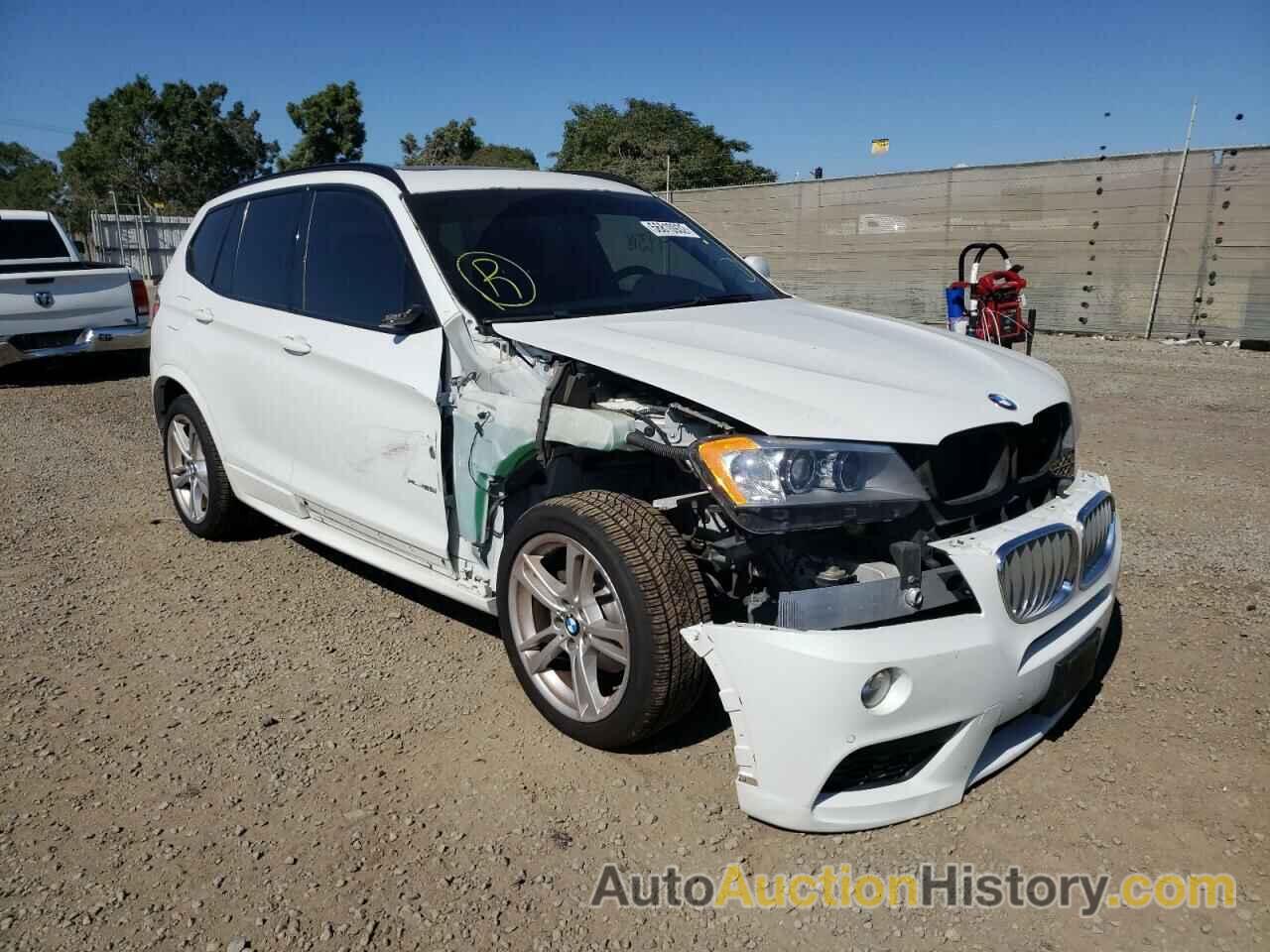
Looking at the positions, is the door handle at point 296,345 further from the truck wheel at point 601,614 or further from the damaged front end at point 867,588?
the truck wheel at point 601,614

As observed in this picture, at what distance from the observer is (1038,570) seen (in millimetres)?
2689

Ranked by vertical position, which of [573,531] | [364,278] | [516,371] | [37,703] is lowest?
[37,703]

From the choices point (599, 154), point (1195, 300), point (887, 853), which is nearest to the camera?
point (887, 853)

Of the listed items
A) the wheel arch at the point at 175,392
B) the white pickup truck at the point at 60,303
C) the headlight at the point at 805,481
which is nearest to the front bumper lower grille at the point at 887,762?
the headlight at the point at 805,481

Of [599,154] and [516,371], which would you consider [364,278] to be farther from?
[599,154]

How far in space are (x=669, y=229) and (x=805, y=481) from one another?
2182 mm

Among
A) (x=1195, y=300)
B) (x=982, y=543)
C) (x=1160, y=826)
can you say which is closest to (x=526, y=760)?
(x=982, y=543)

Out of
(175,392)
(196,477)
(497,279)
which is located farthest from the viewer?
(175,392)

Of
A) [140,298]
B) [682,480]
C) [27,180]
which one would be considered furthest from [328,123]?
[682,480]

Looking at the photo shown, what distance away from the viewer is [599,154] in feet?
128

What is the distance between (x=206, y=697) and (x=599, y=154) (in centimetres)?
3794

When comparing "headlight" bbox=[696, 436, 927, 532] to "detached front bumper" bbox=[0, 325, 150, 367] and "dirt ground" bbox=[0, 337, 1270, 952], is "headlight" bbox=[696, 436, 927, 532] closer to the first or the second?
"dirt ground" bbox=[0, 337, 1270, 952]

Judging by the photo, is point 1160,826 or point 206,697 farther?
point 206,697

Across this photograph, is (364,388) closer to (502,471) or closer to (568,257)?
(502,471)
